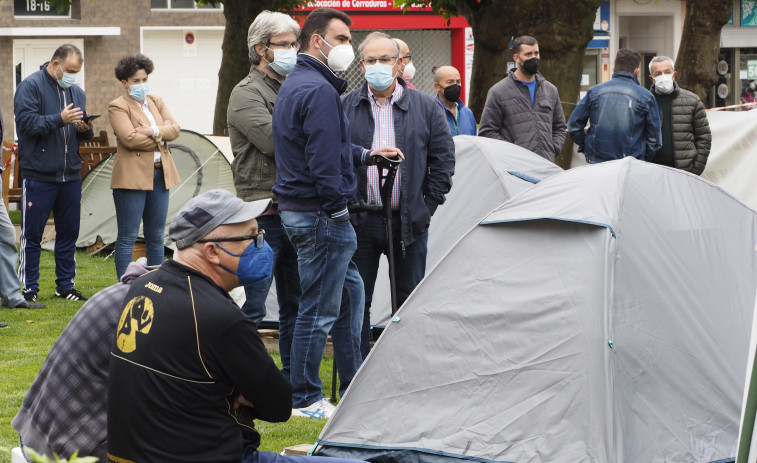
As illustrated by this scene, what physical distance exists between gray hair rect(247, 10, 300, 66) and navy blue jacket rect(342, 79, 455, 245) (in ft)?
1.66

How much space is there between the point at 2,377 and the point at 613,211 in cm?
378

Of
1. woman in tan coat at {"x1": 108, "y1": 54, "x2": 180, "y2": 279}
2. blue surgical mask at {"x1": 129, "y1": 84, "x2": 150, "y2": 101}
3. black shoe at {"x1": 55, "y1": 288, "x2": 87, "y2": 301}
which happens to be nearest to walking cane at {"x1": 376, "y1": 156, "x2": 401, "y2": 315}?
woman in tan coat at {"x1": 108, "y1": 54, "x2": 180, "y2": 279}

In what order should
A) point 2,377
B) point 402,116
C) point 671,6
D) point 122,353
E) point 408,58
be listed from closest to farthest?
point 122,353
point 402,116
point 2,377
point 408,58
point 671,6

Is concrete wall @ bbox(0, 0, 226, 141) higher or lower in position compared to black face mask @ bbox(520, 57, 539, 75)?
higher

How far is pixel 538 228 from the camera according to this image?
514 cm

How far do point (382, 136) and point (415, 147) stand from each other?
19 cm

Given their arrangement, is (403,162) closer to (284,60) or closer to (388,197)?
(388,197)

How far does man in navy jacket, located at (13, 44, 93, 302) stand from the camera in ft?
27.9

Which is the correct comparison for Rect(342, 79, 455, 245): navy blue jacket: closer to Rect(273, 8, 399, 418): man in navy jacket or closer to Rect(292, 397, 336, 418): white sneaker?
Rect(273, 8, 399, 418): man in navy jacket

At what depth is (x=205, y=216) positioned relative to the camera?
359 centimetres

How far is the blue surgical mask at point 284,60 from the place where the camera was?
5980mm

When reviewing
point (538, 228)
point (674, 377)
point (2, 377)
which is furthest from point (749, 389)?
point (2, 377)

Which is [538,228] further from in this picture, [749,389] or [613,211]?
[749,389]

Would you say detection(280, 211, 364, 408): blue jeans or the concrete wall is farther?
the concrete wall
